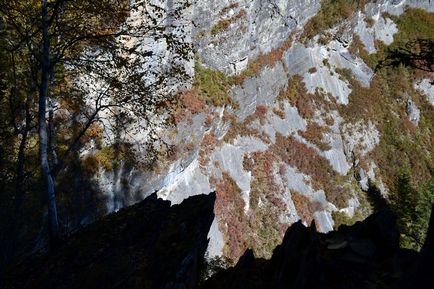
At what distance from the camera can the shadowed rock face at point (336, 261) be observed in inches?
224

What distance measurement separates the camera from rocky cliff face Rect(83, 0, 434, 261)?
24.2 meters

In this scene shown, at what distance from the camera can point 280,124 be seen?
108 ft

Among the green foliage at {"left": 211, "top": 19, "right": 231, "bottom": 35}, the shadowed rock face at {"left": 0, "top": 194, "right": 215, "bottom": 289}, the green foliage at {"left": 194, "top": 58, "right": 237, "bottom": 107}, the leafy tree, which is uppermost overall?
the green foliage at {"left": 211, "top": 19, "right": 231, "bottom": 35}

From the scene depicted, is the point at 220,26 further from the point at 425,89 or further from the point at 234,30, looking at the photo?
the point at 425,89

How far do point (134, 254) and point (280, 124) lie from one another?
25.5 meters

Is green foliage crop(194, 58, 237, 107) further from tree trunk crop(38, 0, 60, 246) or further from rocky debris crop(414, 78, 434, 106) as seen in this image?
rocky debris crop(414, 78, 434, 106)

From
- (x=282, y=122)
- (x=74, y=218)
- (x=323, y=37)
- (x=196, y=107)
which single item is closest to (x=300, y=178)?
(x=282, y=122)

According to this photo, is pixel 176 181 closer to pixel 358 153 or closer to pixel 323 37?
pixel 358 153

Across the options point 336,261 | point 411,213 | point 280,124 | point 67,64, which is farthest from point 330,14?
point 336,261

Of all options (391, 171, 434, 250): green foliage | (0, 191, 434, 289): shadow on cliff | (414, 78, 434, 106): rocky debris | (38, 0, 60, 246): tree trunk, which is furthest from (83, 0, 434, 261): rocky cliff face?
(0, 191, 434, 289): shadow on cliff

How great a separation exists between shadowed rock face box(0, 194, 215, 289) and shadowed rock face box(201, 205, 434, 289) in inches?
32.6

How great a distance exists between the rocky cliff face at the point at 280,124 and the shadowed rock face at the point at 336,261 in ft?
43.3

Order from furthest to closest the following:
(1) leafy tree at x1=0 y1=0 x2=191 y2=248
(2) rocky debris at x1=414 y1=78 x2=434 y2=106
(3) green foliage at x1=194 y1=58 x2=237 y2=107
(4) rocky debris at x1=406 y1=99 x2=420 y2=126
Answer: (2) rocky debris at x1=414 y1=78 x2=434 y2=106 < (4) rocky debris at x1=406 y1=99 x2=420 y2=126 < (3) green foliage at x1=194 y1=58 x2=237 y2=107 < (1) leafy tree at x1=0 y1=0 x2=191 y2=248

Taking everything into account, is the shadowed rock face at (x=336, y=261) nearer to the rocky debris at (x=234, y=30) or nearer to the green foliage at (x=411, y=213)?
the rocky debris at (x=234, y=30)
